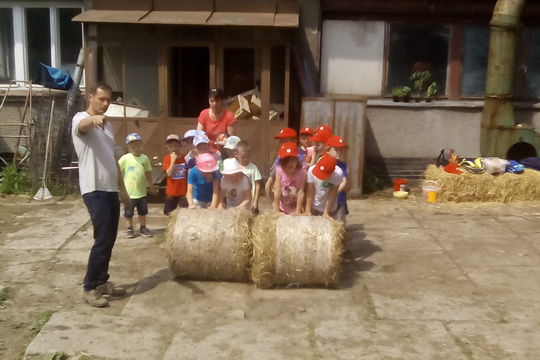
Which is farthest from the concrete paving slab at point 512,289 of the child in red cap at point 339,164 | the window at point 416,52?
the window at point 416,52

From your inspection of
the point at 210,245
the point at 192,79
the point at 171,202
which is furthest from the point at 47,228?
the point at 192,79

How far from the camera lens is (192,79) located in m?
12.3

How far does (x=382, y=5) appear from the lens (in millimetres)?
11031

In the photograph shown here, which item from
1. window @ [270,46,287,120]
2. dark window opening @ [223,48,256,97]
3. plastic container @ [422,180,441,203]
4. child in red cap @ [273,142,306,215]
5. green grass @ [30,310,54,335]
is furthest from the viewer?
dark window opening @ [223,48,256,97]

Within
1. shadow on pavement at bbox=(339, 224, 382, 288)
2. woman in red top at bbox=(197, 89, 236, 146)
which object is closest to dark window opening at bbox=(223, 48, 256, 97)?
woman in red top at bbox=(197, 89, 236, 146)

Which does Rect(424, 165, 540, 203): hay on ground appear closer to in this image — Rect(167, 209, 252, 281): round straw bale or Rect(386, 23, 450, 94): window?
Rect(386, 23, 450, 94): window

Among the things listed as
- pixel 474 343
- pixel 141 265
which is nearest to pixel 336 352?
pixel 474 343

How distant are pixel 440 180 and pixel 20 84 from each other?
7.66 m

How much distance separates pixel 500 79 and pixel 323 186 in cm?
535

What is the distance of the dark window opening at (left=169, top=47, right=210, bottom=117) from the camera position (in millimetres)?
12086

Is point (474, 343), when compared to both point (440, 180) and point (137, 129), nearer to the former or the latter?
point (440, 180)

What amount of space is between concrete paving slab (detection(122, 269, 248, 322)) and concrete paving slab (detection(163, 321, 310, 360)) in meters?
0.25

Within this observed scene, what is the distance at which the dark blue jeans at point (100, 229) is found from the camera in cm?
561

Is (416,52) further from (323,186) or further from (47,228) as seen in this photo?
(47,228)
